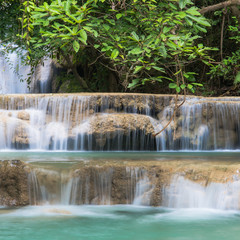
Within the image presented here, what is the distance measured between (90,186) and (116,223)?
82 centimetres

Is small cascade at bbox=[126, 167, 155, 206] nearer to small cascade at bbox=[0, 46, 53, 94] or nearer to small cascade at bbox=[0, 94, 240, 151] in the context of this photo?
small cascade at bbox=[0, 94, 240, 151]

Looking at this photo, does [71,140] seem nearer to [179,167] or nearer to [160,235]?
[179,167]

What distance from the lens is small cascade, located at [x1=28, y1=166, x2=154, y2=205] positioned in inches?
185

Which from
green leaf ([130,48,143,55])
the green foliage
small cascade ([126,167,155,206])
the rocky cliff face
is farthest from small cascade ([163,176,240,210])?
the green foliage

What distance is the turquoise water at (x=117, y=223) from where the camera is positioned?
3658 millimetres

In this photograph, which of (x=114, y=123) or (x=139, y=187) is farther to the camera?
(x=114, y=123)

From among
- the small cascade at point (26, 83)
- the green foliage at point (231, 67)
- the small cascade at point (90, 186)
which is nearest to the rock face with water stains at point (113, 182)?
the small cascade at point (90, 186)

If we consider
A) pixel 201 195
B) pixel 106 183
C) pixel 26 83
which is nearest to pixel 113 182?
pixel 106 183

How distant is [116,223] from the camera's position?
4.04 m

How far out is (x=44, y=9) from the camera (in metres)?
5.60

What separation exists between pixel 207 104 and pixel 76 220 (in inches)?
184

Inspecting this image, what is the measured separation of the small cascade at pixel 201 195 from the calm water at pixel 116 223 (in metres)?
0.08

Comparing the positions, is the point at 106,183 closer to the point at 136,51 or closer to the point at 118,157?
the point at 118,157

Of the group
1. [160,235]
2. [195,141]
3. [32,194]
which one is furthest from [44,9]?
[195,141]
